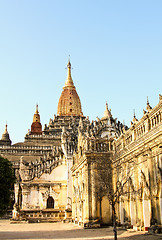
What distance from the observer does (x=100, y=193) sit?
25.2 meters

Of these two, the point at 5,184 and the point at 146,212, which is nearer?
the point at 146,212

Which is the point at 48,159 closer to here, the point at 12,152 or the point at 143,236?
the point at 12,152

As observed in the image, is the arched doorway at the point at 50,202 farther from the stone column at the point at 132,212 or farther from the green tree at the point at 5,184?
the stone column at the point at 132,212

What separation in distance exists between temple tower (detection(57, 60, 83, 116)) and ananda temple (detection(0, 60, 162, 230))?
30916 mm

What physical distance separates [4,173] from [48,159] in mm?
19585

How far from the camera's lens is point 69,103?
8312cm

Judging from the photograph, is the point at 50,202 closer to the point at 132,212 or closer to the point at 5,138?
the point at 132,212

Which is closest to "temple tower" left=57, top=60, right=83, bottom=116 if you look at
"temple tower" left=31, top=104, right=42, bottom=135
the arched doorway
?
"temple tower" left=31, top=104, right=42, bottom=135

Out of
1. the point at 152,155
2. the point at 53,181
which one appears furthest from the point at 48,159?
the point at 152,155

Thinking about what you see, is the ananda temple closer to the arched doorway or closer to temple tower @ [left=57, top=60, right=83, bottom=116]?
the arched doorway

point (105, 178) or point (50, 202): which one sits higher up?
point (105, 178)

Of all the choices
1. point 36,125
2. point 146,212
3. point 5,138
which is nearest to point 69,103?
point 36,125

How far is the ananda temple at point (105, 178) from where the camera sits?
64.3 feet

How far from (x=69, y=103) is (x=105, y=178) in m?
60.9
